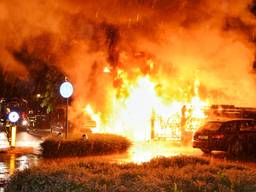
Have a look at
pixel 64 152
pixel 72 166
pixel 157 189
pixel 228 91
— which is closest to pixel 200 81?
pixel 228 91

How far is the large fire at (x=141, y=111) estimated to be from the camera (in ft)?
85.3

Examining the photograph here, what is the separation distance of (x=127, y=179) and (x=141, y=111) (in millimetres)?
18638

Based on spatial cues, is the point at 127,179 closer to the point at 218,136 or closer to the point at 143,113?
the point at 218,136

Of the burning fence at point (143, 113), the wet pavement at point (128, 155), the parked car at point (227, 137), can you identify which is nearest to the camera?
the wet pavement at point (128, 155)

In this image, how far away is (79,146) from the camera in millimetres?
18672

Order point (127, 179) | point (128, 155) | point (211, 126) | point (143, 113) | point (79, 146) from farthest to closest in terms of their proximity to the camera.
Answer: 1. point (143, 113)
2. point (211, 126)
3. point (128, 155)
4. point (79, 146)
5. point (127, 179)

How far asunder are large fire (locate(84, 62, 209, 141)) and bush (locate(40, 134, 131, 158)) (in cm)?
620

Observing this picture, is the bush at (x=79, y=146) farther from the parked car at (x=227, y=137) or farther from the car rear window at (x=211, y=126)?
the car rear window at (x=211, y=126)

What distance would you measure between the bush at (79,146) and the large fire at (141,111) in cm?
620

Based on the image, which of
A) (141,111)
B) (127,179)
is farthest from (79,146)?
(127,179)

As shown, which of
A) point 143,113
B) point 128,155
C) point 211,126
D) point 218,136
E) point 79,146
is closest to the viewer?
point 79,146

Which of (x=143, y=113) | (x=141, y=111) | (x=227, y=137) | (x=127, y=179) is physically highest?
(x=141, y=111)

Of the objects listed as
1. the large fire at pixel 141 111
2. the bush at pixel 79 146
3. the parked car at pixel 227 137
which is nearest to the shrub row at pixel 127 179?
the bush at pixel 79 146

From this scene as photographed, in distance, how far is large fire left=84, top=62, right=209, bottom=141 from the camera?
2598 cm
